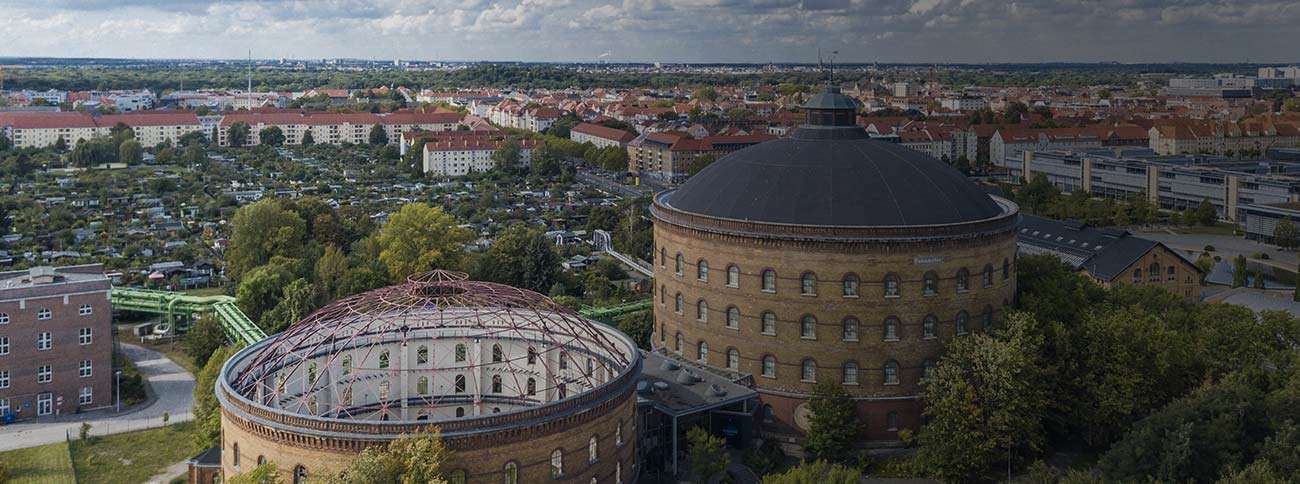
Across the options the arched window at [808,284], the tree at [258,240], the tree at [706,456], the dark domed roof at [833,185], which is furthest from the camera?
the tree at [258,240]

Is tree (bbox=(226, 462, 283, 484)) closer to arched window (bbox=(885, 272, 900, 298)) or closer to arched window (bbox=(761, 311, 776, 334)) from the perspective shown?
arched window (bbox=(761, 311, 776, 334))

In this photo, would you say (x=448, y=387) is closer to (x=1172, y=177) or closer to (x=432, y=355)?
(x=432, y=355)

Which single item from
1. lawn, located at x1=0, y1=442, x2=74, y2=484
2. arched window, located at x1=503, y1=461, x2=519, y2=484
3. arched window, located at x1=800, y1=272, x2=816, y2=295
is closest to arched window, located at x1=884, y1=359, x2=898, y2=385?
arched window, located at x1=800, y1=272, x2=816, y2=295

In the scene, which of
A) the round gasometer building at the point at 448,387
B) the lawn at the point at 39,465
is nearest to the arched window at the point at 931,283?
the round gasometer building at the point at 448,387

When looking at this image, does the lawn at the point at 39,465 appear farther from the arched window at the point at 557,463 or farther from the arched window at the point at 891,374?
the arched window at the point at 891,374

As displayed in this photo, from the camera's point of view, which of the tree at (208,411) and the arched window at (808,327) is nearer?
the tree at (208,411)

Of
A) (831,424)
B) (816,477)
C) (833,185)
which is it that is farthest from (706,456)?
(833,185)

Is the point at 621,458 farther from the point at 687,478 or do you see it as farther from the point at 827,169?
the point at 827,169
